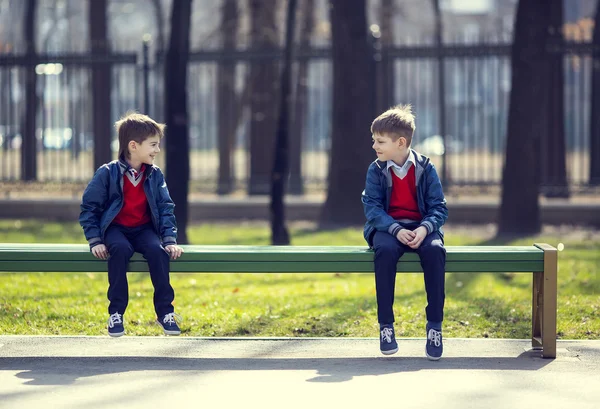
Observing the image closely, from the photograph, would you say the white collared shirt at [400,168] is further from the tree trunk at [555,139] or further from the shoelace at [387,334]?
the tree trunk at [555,139]

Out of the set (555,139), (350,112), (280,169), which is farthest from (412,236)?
(555,139)

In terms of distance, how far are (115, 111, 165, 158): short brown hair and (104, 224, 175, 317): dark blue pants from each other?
1.62ft

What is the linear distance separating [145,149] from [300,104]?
12.5 meters

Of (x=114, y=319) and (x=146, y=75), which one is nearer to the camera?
(x=114, y=319)

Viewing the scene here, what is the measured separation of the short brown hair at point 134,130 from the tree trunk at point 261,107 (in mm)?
9535

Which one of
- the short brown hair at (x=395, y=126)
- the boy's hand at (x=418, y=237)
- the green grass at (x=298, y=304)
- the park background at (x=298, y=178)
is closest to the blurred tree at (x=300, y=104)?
the park background at (x=298, y=178)

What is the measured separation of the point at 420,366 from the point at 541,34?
305 inches

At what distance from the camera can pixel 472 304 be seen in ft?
25.0

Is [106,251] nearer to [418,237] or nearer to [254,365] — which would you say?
[254,365]

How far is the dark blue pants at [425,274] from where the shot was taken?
5310mm

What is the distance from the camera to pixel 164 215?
221 inches

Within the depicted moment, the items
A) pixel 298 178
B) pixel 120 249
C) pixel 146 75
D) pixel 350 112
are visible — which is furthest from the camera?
pixel 298 178

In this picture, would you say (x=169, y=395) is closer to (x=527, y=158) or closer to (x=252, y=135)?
(x=527, y=158)

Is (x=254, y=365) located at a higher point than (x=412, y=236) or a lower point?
lower
